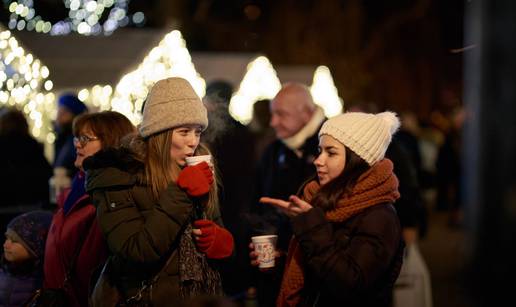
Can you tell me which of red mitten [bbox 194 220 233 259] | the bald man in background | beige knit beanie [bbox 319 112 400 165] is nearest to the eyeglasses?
red mitten [bbox 194 220 233 259]

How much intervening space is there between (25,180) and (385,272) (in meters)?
4.36

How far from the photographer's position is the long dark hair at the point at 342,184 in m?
4.07

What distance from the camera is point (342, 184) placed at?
4.11 m

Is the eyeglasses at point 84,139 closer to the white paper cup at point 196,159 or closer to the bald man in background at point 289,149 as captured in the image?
the white paper cup at point 196,159

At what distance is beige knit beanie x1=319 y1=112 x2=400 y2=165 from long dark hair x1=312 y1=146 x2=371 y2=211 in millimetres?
35

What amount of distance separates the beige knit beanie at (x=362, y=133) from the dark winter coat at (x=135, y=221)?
2.90 ft

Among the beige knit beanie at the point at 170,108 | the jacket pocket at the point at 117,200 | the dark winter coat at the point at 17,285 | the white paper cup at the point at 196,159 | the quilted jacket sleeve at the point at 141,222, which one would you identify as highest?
the beige knit beanie at the point at 170,108

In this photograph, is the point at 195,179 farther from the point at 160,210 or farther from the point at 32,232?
the point at 32,232

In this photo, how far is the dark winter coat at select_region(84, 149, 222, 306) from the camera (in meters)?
3.77

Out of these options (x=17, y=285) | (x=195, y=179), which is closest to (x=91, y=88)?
(x=17, y=285)

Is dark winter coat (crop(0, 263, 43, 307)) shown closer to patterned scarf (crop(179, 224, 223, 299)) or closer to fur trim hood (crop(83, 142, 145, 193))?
fur trim hood (crop(83, 142, 145, 193))

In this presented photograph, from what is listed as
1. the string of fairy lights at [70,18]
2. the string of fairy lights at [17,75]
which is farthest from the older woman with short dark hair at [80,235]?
the string of fairy lights at [70,18]

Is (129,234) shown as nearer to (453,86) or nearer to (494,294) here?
(494,294)

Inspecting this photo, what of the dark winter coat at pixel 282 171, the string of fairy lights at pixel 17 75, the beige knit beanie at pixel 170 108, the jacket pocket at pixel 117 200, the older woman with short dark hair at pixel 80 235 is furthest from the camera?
the string of fairy lights at pixel 17 75
